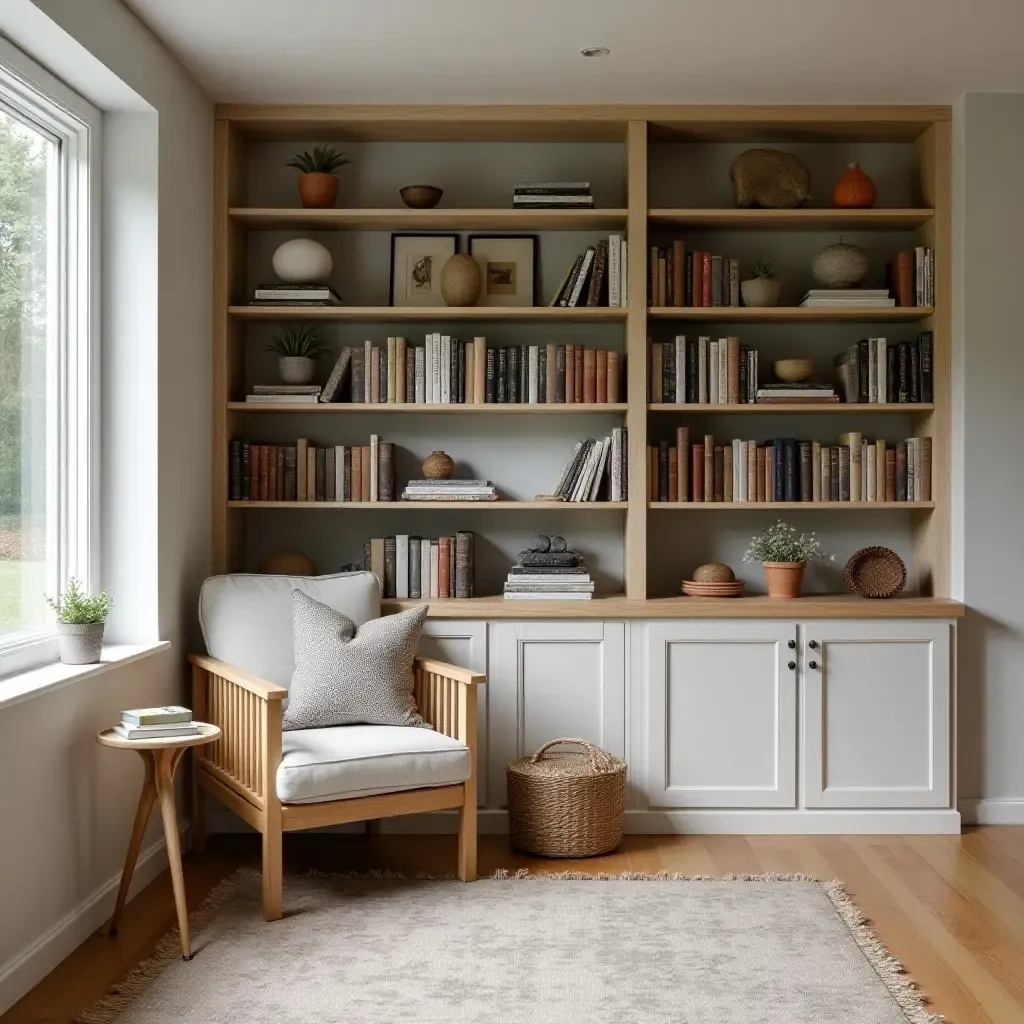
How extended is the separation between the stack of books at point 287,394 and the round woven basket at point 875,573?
2111 millimetres

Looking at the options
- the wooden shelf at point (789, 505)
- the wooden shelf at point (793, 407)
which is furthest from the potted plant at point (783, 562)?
the wooden shelf at point (793, 407)

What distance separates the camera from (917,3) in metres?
3.63

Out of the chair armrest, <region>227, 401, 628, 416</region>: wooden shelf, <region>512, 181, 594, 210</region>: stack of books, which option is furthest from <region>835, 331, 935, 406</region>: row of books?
the chair armrest

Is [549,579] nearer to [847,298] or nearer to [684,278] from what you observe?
[684,278]

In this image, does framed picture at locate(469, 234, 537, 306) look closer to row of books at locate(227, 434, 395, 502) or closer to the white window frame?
row of books at locate(227, 434, 395, 502)

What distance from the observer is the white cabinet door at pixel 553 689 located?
4414 millimetres

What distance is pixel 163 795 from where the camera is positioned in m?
3.27

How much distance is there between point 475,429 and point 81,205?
175 cm

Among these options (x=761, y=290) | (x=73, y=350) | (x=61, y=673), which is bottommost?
(x=61, y=673)

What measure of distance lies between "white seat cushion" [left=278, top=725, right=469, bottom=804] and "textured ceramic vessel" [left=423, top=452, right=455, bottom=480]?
1.16 meters

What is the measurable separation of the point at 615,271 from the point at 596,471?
754 mm

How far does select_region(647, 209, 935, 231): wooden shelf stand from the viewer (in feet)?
15.0

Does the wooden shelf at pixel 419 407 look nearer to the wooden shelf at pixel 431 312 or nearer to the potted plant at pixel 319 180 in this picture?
the wooden shelf at pixel 431 312

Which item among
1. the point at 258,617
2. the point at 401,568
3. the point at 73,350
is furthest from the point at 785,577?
the point at 73,350
